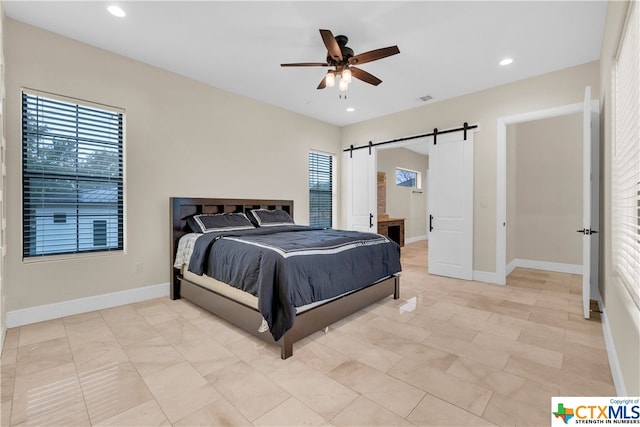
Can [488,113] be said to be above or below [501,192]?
above

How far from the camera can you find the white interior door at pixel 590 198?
2.79 m

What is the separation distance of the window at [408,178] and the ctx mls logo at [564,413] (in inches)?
281

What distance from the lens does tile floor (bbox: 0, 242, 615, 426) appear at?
1.59 meters

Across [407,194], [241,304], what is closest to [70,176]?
[241,304]

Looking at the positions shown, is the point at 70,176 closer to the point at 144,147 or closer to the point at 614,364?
the point at 144,147

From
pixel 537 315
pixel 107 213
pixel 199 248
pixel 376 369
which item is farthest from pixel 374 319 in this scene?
pixel 107 213

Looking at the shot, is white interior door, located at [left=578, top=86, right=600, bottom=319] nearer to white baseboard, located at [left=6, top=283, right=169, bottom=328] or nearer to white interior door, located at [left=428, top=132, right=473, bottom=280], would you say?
white interior door, located at [left=428, top=132, right=473, bottom=280]

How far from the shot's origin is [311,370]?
2.01m

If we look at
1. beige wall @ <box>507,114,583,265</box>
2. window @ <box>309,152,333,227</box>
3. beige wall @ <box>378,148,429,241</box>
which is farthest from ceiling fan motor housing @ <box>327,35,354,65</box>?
beige wall @ <box>378,148,429,241</box>

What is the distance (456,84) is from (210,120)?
11.7 ft

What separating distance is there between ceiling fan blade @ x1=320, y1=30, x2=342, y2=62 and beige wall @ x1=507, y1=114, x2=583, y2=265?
3.69 m

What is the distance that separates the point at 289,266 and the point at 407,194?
7.25 metres

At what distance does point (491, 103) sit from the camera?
4.22 metres

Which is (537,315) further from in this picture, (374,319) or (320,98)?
(320,98)
